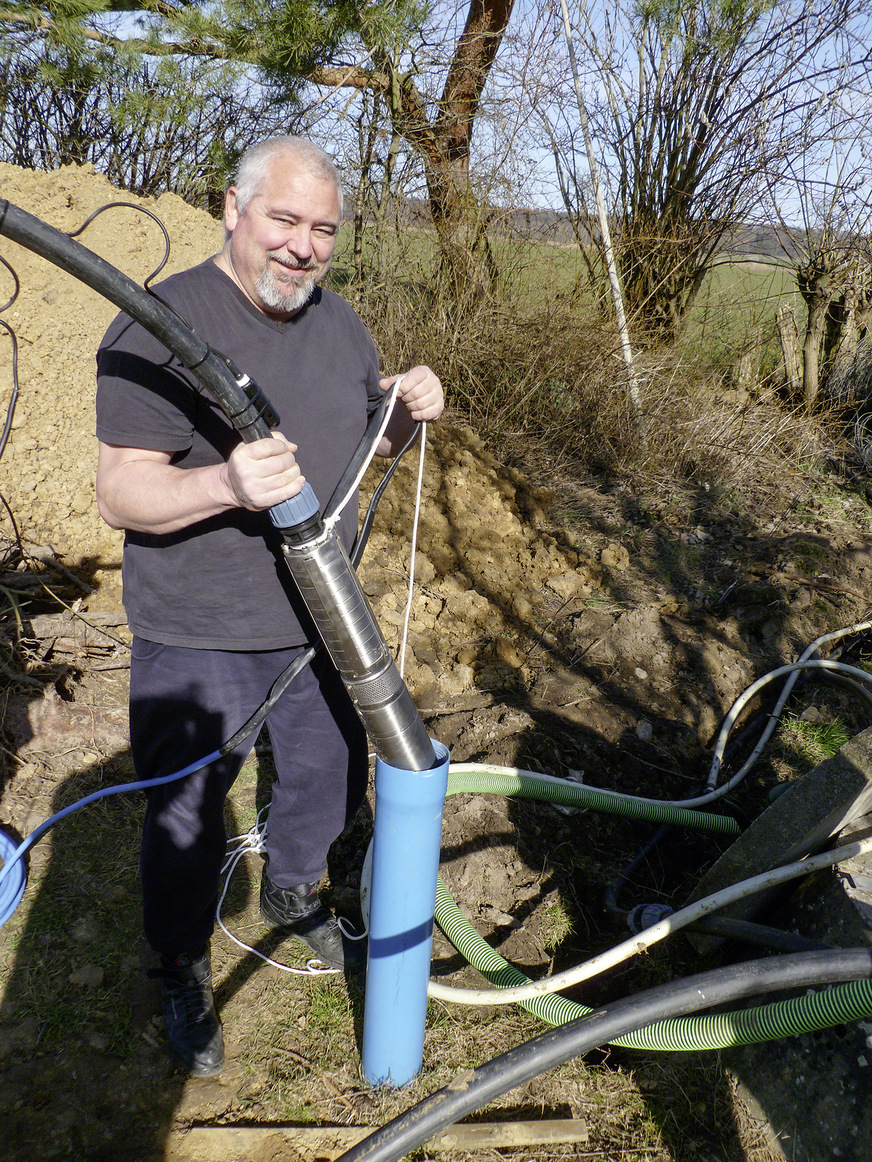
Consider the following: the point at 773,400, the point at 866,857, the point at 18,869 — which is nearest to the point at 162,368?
the point at 18,869

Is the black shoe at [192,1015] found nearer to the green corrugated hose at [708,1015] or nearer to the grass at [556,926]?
the green corrugated hose at [708,1015]

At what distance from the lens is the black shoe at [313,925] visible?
7.34 feet

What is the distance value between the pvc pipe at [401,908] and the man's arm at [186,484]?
654 millimetres

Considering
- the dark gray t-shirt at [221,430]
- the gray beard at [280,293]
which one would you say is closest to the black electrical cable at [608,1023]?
the dark gray t-shirt at [221,430]

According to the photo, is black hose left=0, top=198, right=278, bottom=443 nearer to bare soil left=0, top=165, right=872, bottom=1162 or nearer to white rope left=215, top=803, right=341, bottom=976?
white rope left=215, top=803, right=341, bottom=976

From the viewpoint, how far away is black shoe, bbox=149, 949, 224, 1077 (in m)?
1.91

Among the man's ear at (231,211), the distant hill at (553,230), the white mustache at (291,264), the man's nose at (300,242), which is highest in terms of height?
the distant hill at (553,230)

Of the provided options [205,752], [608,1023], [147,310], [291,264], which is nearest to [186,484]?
[147,310]

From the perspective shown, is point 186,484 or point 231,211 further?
point 231,211

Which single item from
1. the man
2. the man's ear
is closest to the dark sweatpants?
the man

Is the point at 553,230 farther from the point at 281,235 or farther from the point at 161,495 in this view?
the point at 161,495

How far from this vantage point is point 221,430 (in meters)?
1.70

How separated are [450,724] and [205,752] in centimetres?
160

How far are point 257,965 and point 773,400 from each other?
6486mm
